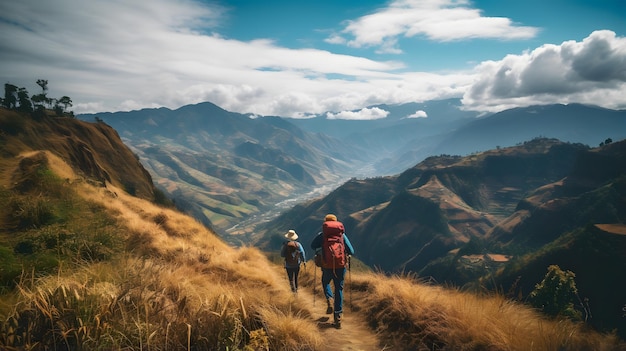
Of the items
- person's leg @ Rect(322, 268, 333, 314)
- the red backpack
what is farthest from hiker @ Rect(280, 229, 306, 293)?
the red backpack

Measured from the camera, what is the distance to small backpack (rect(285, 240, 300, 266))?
1315cm

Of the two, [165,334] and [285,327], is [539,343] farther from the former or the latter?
[165,334]

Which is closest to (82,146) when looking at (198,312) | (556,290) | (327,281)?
(327,281)

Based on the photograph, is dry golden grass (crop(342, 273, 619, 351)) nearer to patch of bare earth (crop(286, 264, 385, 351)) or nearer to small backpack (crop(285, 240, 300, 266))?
patch of bare earth (crop(286, 264, 385, 351))

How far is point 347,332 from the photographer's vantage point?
925cm

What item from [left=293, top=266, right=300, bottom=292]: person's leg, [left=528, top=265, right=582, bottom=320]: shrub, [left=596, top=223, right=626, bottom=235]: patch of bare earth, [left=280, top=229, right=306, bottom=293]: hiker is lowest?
[left=596, top=223, right=626, bottom=235]: patch of bare earth

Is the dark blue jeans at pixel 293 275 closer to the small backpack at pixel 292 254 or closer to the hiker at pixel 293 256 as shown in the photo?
the hiker at pixel 293 256

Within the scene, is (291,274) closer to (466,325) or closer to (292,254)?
(292,254)

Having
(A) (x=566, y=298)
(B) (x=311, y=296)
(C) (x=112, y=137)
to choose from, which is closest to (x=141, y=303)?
(B) (x=311, y=296)

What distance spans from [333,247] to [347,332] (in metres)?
2.43

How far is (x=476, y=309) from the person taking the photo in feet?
26.6

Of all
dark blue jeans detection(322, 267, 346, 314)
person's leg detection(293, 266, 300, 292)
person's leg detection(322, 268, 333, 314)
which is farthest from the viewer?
person's leg detection(293, 266, 300, 292)

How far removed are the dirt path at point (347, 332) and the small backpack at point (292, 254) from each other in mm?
1830

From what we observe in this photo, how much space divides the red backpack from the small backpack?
2.99 meters
